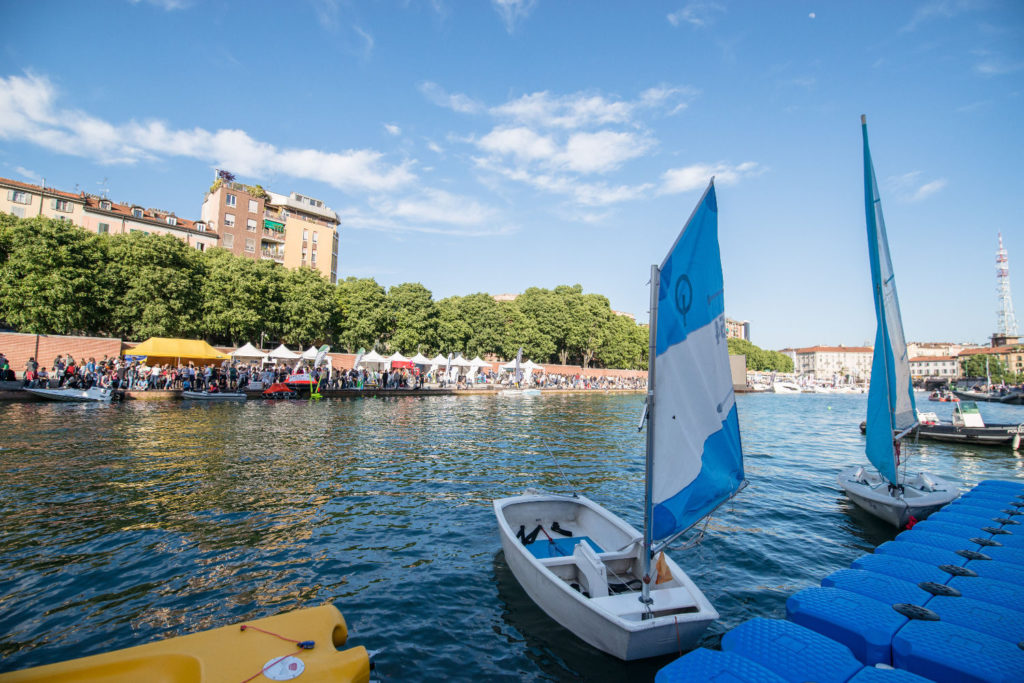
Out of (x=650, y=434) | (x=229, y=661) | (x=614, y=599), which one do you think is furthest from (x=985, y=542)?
(x=229, y=661)

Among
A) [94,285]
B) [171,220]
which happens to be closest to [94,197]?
[171,220]

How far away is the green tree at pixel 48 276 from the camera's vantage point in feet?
123

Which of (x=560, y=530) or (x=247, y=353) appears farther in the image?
(x=247, y=353)

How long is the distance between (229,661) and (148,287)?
4979 centimetres

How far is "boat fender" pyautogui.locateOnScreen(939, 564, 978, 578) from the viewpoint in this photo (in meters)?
6.93

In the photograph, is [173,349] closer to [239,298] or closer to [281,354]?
A: [281,354]

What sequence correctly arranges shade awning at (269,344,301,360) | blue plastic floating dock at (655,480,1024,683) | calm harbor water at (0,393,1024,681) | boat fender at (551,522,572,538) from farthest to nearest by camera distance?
shade awning at (269,344,301,360)
boat fender at (551,522,572,538)
calm harbor water at (0,393,1024,681)
blue plastic floating dock at (655,480,1024,683)

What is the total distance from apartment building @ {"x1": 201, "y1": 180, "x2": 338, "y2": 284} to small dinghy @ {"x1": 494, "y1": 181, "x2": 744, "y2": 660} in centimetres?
7719

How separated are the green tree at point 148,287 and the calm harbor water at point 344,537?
82.4 feet

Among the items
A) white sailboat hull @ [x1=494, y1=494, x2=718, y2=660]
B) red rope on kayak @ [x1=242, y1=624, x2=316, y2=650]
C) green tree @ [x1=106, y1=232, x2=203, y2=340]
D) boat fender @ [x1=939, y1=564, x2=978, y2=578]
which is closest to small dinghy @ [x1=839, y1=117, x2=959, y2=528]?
boat fender @ [x1=939, y1=564, x2=978, y2=578]

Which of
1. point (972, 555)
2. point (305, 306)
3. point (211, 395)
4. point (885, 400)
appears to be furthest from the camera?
point (305, 306)

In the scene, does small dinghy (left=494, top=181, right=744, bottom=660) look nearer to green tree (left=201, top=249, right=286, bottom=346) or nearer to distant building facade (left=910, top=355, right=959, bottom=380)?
green tree (left=201, top=249, right=286, bottom=346)

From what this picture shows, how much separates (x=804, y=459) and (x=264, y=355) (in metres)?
42.9

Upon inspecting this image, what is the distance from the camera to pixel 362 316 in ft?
206
